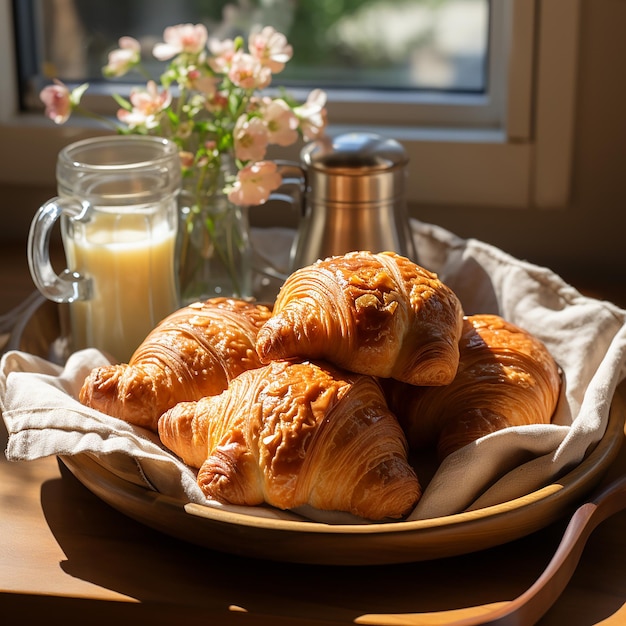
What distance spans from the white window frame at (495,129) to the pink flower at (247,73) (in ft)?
1.09

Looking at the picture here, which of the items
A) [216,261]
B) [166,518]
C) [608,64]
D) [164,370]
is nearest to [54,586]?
[166,518]

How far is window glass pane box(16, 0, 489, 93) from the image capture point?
4.19ft

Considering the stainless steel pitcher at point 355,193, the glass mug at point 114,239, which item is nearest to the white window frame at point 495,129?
the stainless steel pitcher at point 355,193

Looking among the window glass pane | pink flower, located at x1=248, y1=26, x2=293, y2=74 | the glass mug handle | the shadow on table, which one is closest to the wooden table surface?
the shadow on table

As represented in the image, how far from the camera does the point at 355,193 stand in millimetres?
938

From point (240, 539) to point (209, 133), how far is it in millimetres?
504

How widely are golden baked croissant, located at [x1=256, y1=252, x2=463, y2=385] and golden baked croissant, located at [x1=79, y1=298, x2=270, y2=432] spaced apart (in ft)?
0.22

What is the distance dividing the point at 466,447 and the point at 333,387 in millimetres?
108

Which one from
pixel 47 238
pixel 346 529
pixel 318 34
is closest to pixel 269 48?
pixel 47 238

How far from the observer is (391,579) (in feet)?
2.08

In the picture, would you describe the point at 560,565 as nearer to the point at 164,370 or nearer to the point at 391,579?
the point at 391,579

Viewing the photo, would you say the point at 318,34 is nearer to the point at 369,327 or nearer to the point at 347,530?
the point at 369,327

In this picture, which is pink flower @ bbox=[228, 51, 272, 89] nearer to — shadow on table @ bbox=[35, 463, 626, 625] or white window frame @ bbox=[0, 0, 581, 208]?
white window frame @ bbox=[0, 0, 581, 208]

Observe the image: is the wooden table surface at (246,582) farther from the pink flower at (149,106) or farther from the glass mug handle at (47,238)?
the pink flower at (149,106)
